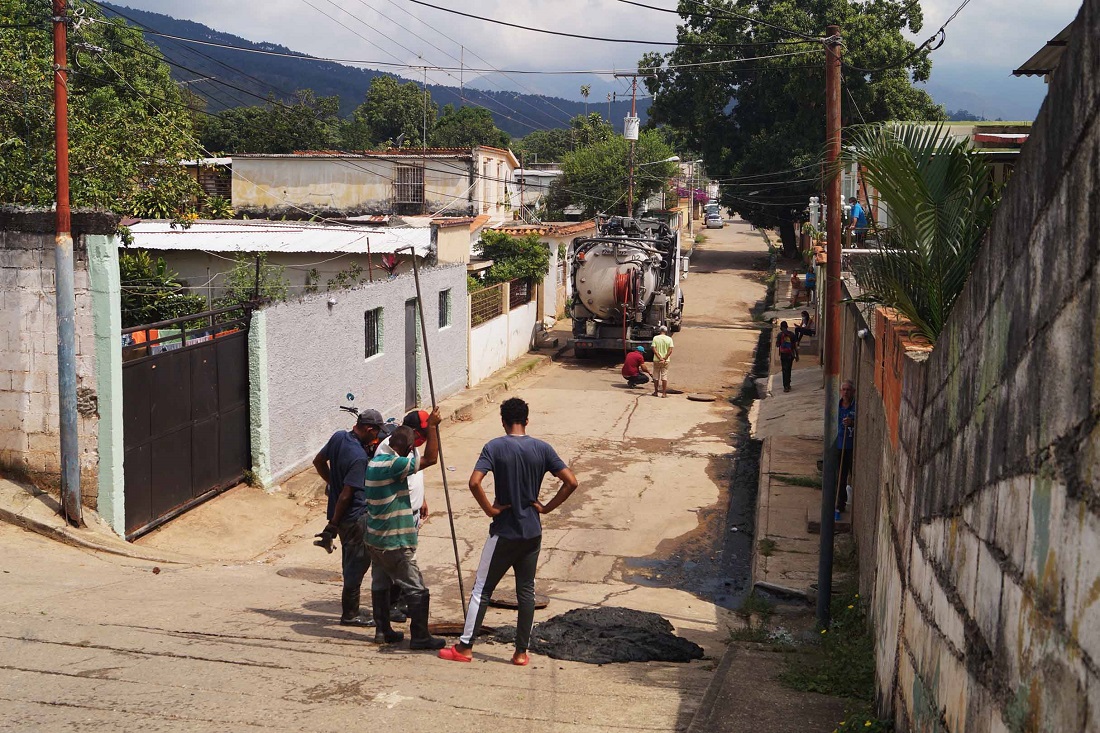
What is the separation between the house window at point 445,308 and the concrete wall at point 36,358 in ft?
36.7

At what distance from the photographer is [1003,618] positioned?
128 inches

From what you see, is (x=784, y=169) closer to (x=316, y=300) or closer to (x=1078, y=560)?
(x=316, y=300)

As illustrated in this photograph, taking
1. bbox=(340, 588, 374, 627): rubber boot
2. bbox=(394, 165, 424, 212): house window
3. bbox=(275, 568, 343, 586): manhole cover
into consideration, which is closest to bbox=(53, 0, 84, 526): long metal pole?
bbox=(275, 568, 343, 586): manhole cover

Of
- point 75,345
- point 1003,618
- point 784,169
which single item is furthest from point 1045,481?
point 784,169

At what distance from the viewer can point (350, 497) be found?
7.50 meters

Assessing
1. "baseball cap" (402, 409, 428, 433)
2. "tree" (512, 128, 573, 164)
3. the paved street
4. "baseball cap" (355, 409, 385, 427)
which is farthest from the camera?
"tree" (512, 128, 573, 164)

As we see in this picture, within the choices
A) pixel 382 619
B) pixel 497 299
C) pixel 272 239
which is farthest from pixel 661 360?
pixel 382 619

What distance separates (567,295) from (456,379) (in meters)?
14.5

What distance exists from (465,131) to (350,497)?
Answer: 8244 centimetres

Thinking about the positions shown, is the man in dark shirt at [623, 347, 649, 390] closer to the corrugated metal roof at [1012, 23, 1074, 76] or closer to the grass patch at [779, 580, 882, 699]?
the corrugated metal roof at [1012, 23, 1074, 76]

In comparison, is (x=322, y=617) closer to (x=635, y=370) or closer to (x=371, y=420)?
(x=371, y=420)

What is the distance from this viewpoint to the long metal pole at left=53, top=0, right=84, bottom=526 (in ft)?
31.8

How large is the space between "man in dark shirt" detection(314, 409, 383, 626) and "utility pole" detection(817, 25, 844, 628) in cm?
372

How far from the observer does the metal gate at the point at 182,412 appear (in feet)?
34.9
